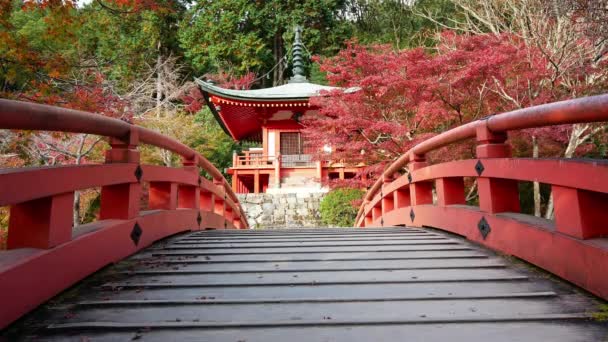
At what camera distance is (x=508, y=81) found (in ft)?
23.6

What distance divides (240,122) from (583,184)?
1507 cm

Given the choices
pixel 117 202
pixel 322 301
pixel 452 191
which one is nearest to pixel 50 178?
pixel 117 202

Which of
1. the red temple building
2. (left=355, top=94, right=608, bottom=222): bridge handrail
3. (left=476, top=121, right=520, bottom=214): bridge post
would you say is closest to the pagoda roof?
the red temple building

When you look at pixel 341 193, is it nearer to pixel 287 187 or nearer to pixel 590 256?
pixel 287 187

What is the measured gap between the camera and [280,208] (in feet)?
42.9

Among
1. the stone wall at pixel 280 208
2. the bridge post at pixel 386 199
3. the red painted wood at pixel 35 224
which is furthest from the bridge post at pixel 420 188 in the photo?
the stone wall at pixel 280 208

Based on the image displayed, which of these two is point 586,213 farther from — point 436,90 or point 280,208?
point 280,208

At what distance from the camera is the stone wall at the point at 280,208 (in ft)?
42.2

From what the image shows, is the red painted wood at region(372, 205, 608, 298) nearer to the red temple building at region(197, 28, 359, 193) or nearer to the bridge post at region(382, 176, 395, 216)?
the bridge post at region(382, 176, 395, 216)

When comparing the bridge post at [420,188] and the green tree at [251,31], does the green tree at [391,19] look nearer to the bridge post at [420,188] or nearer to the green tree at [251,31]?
the green tree at [251,31]

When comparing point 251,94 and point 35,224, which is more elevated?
point 251,94

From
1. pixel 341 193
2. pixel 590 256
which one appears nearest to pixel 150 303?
pixel 590 256

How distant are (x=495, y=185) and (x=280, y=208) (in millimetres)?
10842

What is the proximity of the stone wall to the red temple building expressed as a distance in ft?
2.38
